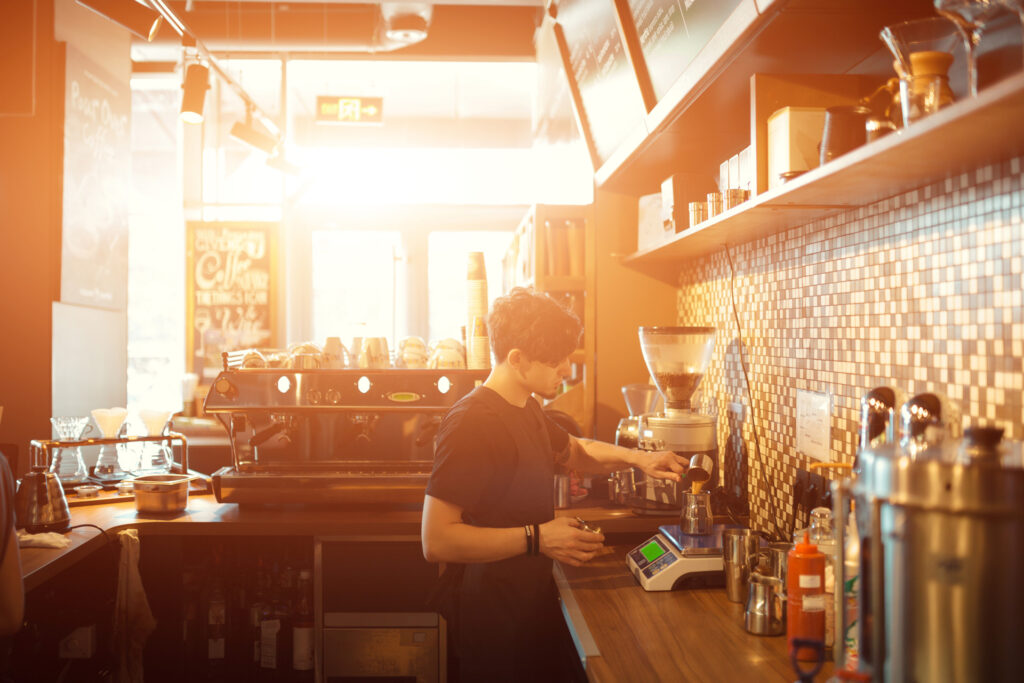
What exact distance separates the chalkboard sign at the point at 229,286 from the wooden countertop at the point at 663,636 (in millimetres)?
4613

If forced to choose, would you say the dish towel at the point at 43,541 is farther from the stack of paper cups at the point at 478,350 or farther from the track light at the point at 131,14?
the track light at the point at 131,14

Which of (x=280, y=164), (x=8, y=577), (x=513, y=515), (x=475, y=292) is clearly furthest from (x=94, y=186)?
(x=513, y=515)

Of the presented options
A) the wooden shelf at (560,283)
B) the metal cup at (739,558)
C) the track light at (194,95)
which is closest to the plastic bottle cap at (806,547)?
the metal cup at (739,558)

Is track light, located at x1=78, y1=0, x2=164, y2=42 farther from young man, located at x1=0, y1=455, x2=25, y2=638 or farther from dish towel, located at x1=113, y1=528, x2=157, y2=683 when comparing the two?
young man, located at x1=0, y1=455, x2=25, y2=638

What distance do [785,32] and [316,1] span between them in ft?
→ 14.7

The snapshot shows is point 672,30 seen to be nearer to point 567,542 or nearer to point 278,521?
point 567,542

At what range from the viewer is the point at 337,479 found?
8.84ft

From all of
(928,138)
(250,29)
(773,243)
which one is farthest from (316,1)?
(928,138)

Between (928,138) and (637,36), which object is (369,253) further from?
(928,138)

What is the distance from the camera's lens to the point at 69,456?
306 centimetres

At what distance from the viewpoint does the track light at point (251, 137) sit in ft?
16.4

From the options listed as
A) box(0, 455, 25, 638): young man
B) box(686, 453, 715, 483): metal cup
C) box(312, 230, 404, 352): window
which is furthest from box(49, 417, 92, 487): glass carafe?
box(312, 230, 404, 352): window

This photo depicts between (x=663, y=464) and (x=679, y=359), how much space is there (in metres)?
0.42

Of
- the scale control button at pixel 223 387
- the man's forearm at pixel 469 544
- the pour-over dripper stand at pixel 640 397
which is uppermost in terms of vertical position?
the scale control button at pixel 223 387
